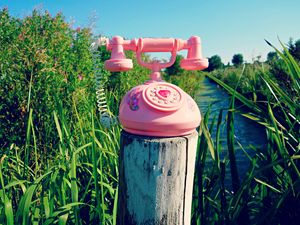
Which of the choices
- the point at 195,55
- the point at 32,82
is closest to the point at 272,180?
the point at 195,55

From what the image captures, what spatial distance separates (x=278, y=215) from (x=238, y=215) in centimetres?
31

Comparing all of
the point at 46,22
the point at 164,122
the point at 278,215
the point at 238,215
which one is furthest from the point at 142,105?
the point at 46,22

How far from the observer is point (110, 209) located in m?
1.82

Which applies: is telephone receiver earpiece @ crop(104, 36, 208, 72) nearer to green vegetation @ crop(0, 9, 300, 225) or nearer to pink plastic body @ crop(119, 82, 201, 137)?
pink plastic body @ crop(119, 82, 201, 137)

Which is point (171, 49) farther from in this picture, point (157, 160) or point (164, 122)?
point (157, 160)

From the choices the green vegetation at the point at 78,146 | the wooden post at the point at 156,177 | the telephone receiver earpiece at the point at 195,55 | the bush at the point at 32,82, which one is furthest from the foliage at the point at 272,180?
the bush at the point at 32,82

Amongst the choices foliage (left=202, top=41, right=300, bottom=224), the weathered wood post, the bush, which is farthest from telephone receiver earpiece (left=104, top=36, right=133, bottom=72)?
the bush

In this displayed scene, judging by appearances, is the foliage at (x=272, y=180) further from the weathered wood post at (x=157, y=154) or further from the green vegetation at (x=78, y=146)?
the weathered wood post at (x=157, y=154)

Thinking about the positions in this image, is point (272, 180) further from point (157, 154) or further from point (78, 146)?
point (78, 146)

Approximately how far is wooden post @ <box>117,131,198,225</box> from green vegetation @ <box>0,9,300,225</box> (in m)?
0.31

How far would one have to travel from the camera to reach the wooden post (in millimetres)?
982

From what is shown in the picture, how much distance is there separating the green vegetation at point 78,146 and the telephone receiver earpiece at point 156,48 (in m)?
0.39

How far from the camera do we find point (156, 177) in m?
0.99

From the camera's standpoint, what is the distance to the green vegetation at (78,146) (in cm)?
147
